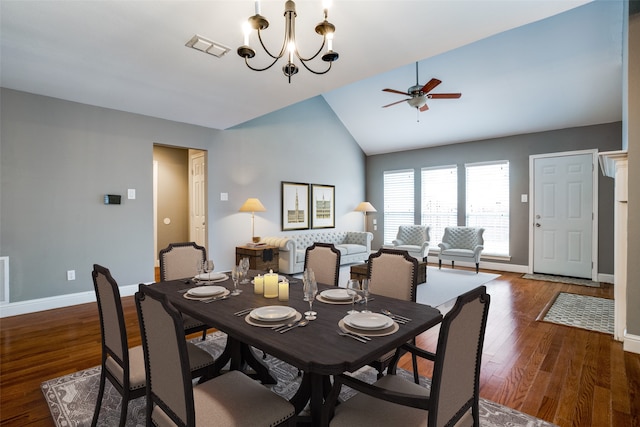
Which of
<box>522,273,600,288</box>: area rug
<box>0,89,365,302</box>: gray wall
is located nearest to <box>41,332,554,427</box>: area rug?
<box>0,89,365,302</box>: gray wall

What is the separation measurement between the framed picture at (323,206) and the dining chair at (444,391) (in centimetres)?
570

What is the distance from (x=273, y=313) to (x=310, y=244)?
5.12m

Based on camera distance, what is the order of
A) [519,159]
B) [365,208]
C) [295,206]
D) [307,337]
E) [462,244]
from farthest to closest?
1. [365,208]
2. [295,206]
3. [462,244]
4. [519,159]
5. [307,337]

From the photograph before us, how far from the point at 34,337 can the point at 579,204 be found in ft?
25.6

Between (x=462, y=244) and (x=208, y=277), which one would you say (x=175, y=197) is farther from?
(x=462, y=244)

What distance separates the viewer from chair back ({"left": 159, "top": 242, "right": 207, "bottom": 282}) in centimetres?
260

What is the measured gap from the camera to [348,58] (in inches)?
119

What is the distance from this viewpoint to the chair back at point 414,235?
6.70 m

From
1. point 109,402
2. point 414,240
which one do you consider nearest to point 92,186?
point 109,402

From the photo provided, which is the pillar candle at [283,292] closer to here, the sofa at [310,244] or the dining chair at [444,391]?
the dining chair at [444,391]

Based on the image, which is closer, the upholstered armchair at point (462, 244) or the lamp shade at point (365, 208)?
the upholstered armchair at point (462, 244)

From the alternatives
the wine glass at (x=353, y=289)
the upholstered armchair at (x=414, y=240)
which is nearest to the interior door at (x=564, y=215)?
the upholstered armchair at (x=414, y=240)

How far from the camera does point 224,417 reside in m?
1.21

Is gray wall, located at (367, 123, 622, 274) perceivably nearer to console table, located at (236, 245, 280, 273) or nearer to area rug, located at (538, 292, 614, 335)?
area rug, located at (538, 292, 614, 335)
